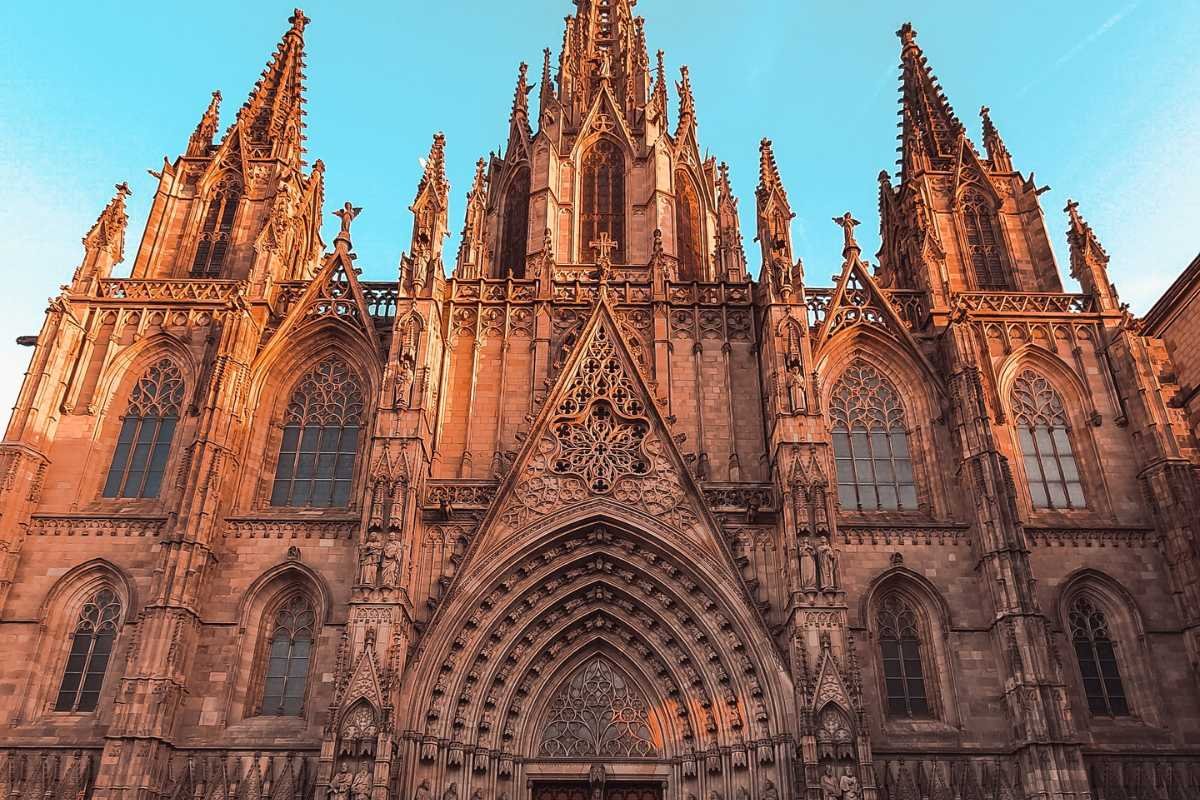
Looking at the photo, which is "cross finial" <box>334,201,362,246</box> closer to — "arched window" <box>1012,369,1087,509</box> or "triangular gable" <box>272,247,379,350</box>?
"triangular gable" <box>272,247,379,350</box>

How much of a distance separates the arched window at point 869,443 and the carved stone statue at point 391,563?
1088 centimetres

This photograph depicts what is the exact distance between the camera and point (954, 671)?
20.1 m

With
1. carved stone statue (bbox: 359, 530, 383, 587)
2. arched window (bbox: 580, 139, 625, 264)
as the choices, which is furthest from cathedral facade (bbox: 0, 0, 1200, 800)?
arched window (bbox: 580, 139, 625, 264)

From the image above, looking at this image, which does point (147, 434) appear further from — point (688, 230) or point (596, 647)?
point (688, 230)

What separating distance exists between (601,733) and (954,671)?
7843 millimetres

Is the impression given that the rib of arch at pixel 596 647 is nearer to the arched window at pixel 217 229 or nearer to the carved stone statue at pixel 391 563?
the carved stone statue at pixel 391 563

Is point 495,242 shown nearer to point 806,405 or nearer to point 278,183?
point 278,183

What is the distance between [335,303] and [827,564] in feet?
48.6

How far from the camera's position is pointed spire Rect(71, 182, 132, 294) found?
2559 cm

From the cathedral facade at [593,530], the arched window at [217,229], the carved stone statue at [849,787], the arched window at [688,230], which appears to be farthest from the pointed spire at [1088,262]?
the arched window at [217,229]

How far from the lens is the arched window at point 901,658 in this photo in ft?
66.3

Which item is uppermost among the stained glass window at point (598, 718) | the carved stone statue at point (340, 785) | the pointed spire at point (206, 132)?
the pointed spire at point (206, 132)

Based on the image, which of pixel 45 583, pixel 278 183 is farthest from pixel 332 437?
pixel 278 183

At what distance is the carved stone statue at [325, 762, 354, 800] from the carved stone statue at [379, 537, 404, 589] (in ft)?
11.8
